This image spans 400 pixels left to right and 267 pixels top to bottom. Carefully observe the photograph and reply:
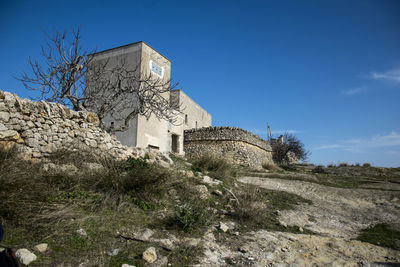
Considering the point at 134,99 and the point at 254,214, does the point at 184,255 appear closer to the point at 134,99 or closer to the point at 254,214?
the point at 254,214

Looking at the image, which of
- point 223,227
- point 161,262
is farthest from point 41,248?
point 223,227

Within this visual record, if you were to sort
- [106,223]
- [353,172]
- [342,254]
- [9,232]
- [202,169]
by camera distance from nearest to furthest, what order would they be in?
1. [9,232]
2. [342,254]
3. [106,223]
4. [202,169]
5. [353,172]

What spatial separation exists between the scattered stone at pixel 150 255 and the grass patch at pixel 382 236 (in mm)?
3218

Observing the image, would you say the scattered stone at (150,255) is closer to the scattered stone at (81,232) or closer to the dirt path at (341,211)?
the scattered stone at (81,232)

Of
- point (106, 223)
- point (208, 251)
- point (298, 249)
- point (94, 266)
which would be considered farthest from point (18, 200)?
point (298, 249)

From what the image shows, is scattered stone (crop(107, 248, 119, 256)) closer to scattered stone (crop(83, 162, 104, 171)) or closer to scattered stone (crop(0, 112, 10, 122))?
scattered stone (crop(83, 162, 104, 171))

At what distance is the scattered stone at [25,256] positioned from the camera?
2.34 meters

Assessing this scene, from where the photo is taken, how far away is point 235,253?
2.97 meters

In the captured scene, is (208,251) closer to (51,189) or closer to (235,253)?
(235,253)

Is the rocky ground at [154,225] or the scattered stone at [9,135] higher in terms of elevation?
the scattered stone at [9,135]

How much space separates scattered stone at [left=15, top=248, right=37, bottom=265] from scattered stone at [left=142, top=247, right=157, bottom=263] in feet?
3.63

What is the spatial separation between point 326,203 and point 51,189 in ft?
20.8

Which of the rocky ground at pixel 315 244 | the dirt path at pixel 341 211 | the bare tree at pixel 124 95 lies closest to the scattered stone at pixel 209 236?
the rocky ground at pixel 315 244

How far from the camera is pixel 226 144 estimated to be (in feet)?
57.6
